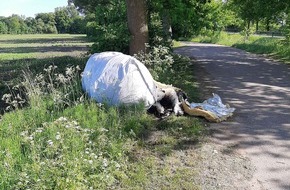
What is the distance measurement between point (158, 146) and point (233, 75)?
802 centimetres

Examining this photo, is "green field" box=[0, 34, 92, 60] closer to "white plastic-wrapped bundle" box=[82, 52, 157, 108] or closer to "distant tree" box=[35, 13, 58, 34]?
"white plastic-wrapped bundle" box=[82, 52, 157, 108]

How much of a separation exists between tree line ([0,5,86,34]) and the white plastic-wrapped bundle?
3903 inches

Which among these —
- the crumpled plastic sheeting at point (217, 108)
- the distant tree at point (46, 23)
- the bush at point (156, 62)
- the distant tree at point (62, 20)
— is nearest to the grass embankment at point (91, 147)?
the crumpled plastic sheeting at point (217, 108)

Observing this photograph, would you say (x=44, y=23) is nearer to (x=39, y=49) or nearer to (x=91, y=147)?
(x=39, y=49)

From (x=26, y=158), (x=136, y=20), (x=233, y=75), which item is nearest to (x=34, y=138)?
(x=26, y=158)

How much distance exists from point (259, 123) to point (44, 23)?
125m

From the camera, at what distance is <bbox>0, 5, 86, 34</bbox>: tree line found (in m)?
109

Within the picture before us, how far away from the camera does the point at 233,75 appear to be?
1278 cm

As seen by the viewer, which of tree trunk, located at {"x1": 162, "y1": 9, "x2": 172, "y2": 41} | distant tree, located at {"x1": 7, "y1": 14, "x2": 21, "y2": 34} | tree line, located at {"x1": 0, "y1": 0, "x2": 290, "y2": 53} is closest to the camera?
tree line, located at {"x1": 0, "y1": 0, "x2": 290, "y2": 53}

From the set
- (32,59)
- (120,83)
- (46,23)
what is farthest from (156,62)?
(46,23)

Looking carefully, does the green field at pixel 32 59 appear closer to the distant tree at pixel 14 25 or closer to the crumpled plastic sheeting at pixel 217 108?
the crumpled plastic sheeting at pixel 217 108

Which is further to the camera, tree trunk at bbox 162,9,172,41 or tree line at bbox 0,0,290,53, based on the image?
tree trunk at bbox 162,9,172,41

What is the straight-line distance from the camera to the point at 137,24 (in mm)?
11008

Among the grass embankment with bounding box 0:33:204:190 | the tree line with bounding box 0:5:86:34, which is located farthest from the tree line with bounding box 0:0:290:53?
the tree line with bounding box 0:5:86:34
